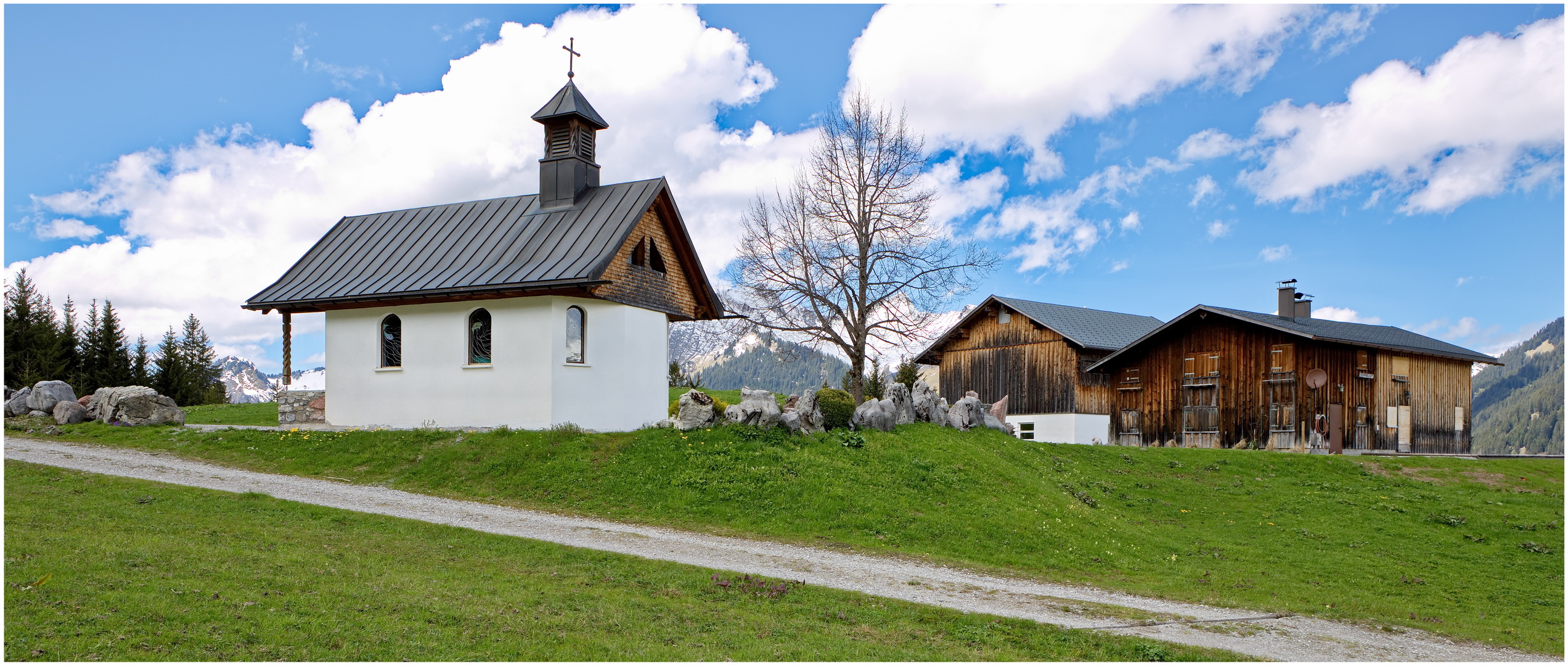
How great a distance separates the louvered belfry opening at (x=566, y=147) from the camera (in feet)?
80.5

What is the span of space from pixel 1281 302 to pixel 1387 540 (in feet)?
71.7

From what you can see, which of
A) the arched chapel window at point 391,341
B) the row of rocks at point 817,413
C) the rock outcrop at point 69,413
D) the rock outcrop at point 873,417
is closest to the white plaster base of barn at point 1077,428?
the row of rocks at point 817,413

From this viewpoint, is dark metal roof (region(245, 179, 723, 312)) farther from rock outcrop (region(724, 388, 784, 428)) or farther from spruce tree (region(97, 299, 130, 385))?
spruce tree (region(97, 299, 130, 385))

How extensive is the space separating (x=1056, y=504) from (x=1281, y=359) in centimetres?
1694

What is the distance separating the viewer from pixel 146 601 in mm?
8109

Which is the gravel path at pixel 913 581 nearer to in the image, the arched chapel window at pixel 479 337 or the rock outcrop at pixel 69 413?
the arched chapel window at pixel 479 337

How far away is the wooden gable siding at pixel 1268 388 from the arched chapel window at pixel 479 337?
24337 mm

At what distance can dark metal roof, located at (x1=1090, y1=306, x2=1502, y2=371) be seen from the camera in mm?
29297

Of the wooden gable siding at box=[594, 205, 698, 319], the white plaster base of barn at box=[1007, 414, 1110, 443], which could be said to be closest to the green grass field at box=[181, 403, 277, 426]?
the wooden gable siding at box=[594, 205, 698, 319]

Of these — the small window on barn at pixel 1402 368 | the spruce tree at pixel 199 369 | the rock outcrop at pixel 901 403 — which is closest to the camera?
the rock outcrop at pixel 901 403

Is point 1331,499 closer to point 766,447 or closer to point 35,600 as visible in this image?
point 766,447

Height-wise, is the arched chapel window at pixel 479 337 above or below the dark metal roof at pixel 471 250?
below

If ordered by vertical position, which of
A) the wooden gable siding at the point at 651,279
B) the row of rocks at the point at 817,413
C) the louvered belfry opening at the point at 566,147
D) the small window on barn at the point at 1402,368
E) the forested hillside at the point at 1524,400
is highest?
the louvered belfry opening at the point at 566,147

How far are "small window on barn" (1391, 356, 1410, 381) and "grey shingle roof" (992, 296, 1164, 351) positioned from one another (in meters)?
9.41
